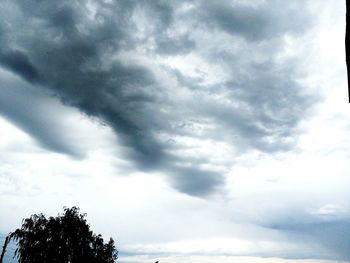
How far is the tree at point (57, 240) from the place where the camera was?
131 feet

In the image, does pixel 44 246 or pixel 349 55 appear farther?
pixel 44 246

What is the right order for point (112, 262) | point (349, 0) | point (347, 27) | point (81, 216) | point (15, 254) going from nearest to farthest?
point (349, 0) → point (347, 27) → point (15, 254) → point (81, 216) → point (112, 262)

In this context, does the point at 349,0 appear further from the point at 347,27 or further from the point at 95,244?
the point at 95,244

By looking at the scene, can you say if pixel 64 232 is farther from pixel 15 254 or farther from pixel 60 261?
pixel 15 254

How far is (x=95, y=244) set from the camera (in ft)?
154

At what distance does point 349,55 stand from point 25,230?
138ft

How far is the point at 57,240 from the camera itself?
41312mm

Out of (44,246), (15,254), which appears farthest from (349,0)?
(15,254)

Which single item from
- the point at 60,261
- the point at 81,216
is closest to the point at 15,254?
the point at 60,261

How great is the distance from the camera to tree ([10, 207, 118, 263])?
1572 inches

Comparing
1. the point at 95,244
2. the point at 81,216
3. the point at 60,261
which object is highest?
the point at 81,216

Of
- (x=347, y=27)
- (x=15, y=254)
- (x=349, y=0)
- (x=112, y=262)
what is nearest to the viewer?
(x=349, y=0)

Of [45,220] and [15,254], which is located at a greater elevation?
[45,220]

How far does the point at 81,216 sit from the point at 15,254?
368 inches
